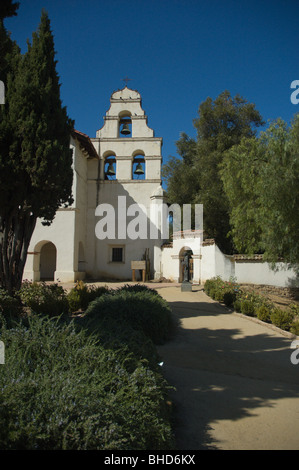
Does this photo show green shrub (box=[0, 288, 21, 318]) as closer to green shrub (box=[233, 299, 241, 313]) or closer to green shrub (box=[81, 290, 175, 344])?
green shrub (box=[81, 290, 175, 344])

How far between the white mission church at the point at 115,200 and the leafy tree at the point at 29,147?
27.1ft

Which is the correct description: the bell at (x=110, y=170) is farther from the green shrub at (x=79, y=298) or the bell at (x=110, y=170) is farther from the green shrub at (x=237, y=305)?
the green shrub at (x=237, y=305)

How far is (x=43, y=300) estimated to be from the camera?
8430mm

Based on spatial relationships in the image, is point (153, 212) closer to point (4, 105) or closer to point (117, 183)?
point (117, 183)

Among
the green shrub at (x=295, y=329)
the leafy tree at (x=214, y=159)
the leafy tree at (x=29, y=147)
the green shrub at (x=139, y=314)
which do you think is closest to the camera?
the green shrub at (x=139, y=314)

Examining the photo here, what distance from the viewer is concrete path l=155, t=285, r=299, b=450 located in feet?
9.76

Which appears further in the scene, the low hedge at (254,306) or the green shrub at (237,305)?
the green shrub at (237,305)

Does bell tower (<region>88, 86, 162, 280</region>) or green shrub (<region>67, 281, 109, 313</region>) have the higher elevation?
bell tower (<region>88, 86, 162, 280</region>)

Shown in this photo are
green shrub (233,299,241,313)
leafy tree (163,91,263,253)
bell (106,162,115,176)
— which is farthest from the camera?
bell (106,162,115,176)

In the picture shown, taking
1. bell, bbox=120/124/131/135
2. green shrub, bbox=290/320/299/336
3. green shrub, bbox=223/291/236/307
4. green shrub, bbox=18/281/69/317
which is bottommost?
green shrub, bbox=290/320/299/336

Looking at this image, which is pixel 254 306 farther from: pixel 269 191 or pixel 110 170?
pixel 110 170

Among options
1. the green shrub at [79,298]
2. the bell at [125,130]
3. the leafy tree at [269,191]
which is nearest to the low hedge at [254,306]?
the leafy tree at [269,191]

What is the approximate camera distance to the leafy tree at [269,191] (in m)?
10.7

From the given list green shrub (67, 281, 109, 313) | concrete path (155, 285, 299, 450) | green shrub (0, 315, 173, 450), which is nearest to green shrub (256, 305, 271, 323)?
concrete path (155, 285, 299, 450)
